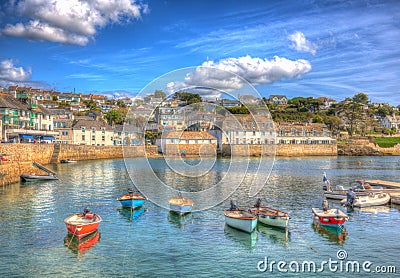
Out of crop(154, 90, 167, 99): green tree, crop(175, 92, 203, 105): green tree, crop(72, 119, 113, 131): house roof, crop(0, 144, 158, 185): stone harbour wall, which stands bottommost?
crop(0, 144, 158, 185): stone harbour wall

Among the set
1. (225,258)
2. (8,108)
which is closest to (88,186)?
(225,258)

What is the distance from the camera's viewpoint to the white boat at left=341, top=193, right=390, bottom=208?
32.5m

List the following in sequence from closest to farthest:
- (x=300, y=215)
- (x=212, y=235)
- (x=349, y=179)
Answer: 1. (x=212, y=235)
2. (x=300, y=215)
3. (x=349, y=179)

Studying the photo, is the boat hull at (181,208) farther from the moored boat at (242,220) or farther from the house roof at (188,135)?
the house roof at (188,135)

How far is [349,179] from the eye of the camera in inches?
2119

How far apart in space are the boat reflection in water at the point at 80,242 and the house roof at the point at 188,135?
79461 millimetres

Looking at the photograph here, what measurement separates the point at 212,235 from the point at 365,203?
16325mm

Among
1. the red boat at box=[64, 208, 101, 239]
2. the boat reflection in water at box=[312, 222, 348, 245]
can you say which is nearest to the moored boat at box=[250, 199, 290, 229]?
the boat reflection in water at box=[312, 222, 348, 245]

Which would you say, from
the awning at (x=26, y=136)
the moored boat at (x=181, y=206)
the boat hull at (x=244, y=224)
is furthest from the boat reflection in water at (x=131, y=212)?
the awning at (x=26, y=136)

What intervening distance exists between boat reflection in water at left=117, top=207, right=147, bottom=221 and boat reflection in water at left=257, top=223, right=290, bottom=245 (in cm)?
914

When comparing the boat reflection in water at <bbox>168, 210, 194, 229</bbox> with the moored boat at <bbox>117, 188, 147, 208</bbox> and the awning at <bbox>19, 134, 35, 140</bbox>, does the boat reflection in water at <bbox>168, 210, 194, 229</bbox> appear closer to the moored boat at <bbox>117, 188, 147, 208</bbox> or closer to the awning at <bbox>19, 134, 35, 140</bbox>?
the moored boat at <bbox>117, 188, 147, 208</bbox>

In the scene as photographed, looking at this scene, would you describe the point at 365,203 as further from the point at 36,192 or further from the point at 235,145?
the point at 235,145

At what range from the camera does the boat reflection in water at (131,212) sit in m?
28.1

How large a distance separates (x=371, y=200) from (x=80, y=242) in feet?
80.0
